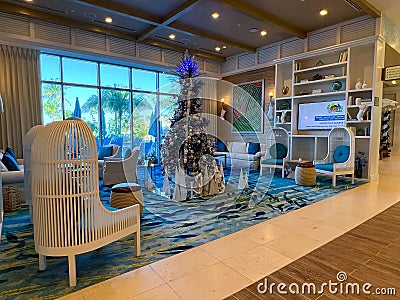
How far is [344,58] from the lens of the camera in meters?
6.18

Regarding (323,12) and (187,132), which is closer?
(187,132)

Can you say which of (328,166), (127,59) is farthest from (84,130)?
(127,59)

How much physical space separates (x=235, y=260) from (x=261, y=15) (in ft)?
17.8

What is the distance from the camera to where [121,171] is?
5.55m

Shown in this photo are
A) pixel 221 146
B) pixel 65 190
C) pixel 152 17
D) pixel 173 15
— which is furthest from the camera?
pixel 221 146

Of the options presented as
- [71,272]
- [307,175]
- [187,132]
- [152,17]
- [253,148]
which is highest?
[152,17]

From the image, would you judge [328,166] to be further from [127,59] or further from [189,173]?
[127,59]

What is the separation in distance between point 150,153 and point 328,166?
5519 mm

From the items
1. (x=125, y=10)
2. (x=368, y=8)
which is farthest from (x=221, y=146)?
(x=368, y=8)

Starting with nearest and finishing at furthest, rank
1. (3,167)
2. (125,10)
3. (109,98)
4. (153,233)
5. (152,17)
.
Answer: (153,233) → (3,167) → (125,10) → (152,17) → (109,98)

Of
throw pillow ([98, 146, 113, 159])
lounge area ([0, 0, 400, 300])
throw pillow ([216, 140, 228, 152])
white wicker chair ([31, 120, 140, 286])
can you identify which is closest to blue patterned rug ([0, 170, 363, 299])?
lounge area ([0, 0, 400, 300])

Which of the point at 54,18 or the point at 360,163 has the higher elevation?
the point at 54,18

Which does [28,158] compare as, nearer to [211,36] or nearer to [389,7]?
[211,36]

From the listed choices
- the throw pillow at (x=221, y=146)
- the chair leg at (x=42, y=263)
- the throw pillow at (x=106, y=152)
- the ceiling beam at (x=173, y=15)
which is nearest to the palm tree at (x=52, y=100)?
the throw pillow at (x=106, y=152)
